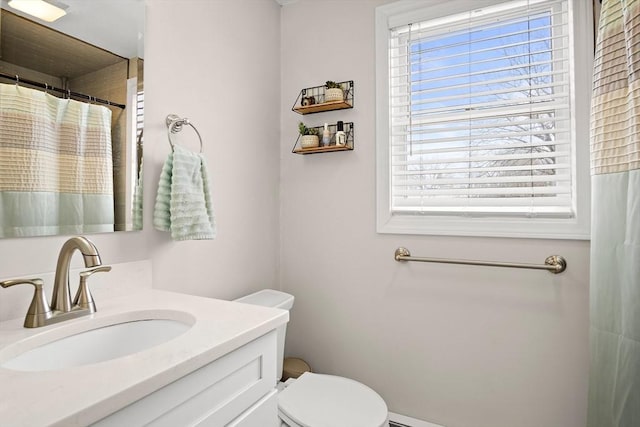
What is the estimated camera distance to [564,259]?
4.66 feet

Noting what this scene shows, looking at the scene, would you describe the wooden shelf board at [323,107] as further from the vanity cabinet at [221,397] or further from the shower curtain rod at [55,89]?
the vanity cabinet at [221,397]

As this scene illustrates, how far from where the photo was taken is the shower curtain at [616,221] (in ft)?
3.55

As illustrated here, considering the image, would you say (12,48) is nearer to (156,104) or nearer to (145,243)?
(156,104)

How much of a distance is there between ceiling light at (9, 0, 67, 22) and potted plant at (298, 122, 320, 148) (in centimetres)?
105

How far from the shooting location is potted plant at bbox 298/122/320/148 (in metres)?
1.83

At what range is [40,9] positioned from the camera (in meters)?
1.02

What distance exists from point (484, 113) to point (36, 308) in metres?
1.74

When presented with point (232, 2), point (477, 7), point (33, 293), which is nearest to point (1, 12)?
point (33, 293)

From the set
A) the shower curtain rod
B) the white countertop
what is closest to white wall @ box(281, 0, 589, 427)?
the white countertop

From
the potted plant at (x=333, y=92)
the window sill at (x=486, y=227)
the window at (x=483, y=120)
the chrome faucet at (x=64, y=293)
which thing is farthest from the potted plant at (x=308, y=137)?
the chrome faucet at (x=64, y=293)

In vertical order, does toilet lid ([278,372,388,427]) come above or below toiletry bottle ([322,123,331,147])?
below

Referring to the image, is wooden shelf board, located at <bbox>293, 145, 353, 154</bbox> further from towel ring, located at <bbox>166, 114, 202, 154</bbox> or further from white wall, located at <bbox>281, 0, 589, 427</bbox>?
towel ring, located at <bbox>166, 114, 202, 154</bbox>

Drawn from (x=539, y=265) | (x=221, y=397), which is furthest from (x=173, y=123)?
(x=539, y=265)

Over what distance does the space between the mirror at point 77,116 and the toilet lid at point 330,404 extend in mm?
868
